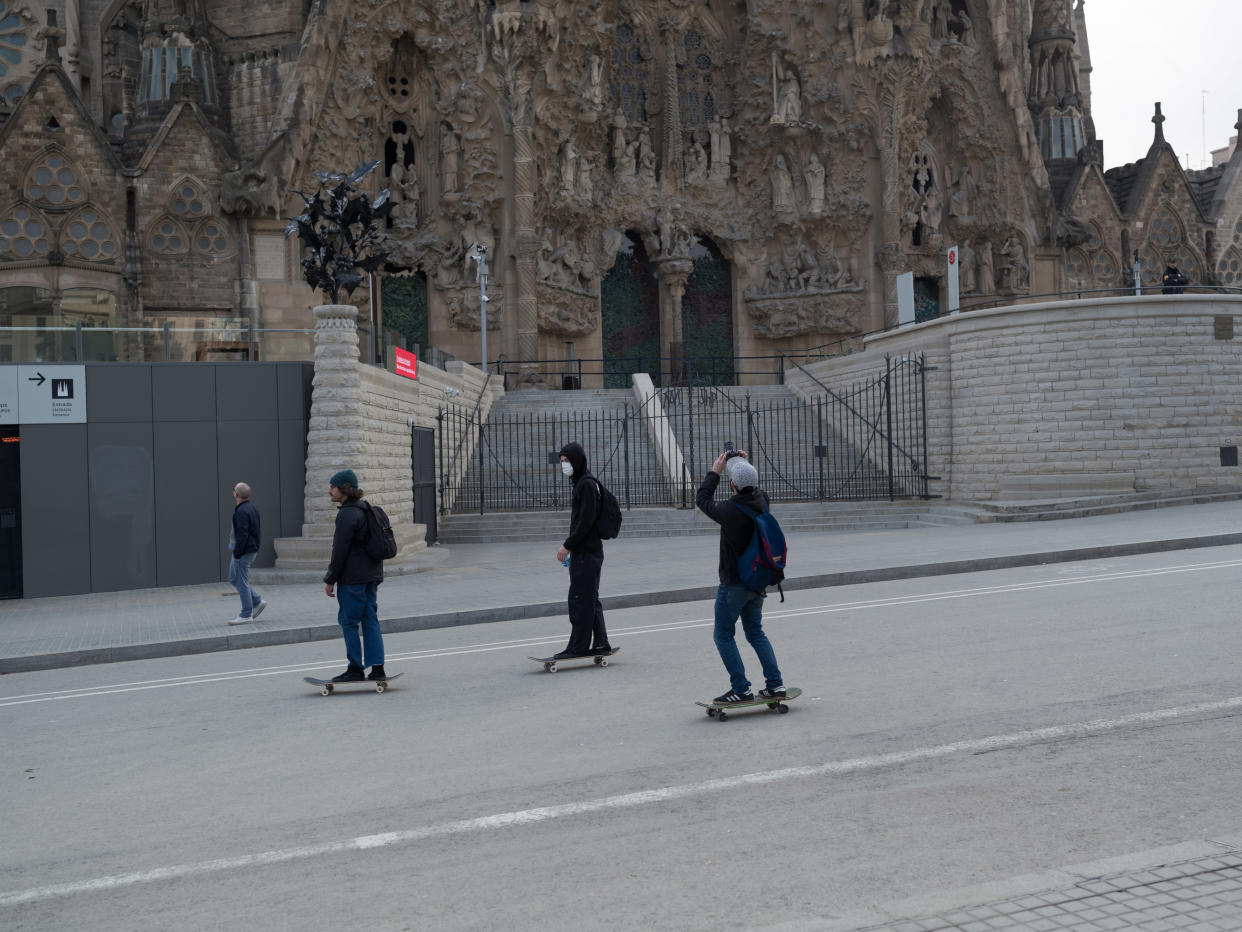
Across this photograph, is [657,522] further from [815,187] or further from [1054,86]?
[1054,86]

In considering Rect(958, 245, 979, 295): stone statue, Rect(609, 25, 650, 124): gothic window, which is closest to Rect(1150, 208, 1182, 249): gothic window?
Rect(958, 245, 979, 295): stone statue

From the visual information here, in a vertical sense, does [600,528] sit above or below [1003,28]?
below

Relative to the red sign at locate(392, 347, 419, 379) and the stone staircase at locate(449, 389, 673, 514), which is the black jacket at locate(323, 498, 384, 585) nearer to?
the red sign at locate(392, 347, 419, 379)

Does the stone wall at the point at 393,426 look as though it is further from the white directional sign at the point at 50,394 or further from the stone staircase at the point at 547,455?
the white directional sign at the point at 50,394

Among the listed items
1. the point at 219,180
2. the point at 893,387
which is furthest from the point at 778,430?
the point at 219,180

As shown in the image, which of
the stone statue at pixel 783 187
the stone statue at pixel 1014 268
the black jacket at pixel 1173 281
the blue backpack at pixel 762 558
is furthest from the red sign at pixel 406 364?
the stone statue at pixel 1014 268

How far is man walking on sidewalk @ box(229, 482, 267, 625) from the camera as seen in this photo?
43.0 ft

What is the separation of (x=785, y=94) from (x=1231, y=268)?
67.0ft

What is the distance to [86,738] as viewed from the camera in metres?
7.85

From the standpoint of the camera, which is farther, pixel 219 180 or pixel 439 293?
pixel 439 293

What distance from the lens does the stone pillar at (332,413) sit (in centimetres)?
1802

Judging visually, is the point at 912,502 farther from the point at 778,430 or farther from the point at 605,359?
the point at 605,359

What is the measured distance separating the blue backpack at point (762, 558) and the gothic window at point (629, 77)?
36.0 m

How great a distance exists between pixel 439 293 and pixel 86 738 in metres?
30.8
